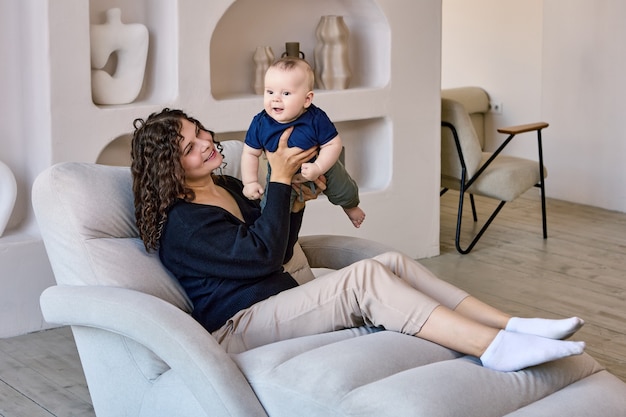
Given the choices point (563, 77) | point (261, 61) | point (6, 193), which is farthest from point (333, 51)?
point (563, 77)

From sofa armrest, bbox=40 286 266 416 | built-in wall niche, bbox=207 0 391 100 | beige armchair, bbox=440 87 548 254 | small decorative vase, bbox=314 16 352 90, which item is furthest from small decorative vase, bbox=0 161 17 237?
beige armchair, bbox=440 87 548 254

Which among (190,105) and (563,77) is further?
(563,77)

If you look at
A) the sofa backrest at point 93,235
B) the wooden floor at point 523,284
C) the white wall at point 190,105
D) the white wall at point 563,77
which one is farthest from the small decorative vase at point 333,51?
the sofa backrest at point 93,235

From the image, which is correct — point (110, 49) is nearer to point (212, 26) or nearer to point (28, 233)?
point (212, 26)

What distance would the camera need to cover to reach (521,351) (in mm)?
2480

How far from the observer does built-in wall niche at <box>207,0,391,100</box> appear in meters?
4.71

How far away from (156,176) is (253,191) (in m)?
0.33

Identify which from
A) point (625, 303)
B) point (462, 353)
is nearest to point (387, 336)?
point (462, 353)

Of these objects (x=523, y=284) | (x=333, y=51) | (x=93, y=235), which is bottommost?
(x=523, y=284)

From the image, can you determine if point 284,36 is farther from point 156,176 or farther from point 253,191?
point 156,176

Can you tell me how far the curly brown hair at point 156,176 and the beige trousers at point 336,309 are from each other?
0.35 meters

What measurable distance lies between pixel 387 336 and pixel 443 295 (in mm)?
294

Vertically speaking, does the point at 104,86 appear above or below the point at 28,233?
above

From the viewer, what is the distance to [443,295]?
111 inches
